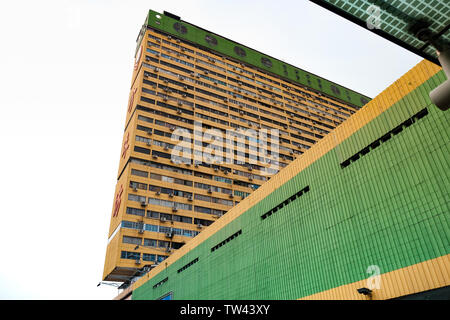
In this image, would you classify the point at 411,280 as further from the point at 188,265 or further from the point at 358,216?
the point at 188,265

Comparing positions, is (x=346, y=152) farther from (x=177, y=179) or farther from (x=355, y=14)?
(x=177, y=179)

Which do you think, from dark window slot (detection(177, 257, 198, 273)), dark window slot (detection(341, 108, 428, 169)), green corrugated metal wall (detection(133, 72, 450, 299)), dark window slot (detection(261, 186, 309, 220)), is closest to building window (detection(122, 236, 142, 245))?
dark window slot (detection(177, 257, 198, 273))

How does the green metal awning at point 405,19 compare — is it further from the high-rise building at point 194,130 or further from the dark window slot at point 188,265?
the high-rise building at point 194,130

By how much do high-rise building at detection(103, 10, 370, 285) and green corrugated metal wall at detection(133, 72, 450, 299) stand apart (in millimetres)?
24955

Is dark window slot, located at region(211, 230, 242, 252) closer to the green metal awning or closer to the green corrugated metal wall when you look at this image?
the green corrugated metal wall

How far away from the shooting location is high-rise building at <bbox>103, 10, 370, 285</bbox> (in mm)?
48438

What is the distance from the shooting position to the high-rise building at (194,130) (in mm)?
48438

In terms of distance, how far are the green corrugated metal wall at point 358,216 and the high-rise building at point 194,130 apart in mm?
24955

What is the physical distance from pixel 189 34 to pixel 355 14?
73.6m

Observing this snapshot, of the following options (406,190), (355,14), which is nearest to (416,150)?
(406,190)

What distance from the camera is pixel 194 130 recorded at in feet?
199

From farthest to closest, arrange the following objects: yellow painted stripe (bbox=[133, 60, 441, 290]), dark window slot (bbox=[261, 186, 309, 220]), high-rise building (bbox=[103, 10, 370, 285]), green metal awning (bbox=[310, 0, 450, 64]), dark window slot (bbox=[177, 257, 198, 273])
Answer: high-rise building (bbox=[103, 10, 370, 285]), dark window slot (bbox=[177, 257, 198, 273]), dark window slot (bbox=[261, 186, 309, 220]), yellow painted stripe (bbox=[133, 60, 441, 290]), green metal awning (bbox=[310, 0, 450, 64])

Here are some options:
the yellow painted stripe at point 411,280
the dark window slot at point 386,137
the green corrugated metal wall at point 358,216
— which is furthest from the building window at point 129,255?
the dark window slot at point 386,137
